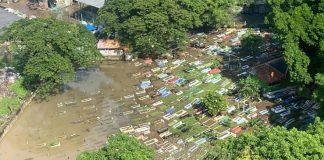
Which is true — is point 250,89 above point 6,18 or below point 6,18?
below

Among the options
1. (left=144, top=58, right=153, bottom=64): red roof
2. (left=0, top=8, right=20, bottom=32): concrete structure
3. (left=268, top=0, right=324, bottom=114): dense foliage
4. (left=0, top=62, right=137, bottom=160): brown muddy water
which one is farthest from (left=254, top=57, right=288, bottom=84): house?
(left=0, top=8, right=20, bottom=32): concrete structure

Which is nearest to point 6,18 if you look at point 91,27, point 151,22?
point 91,27

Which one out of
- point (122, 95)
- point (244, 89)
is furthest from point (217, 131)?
point (122, 95)

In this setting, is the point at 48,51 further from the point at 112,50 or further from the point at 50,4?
the point at 50,4

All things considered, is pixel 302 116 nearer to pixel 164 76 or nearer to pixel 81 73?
pixel 164 76

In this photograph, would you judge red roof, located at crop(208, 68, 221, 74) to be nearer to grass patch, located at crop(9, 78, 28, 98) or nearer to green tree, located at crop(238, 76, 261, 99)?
green tree, located at crop(238, 76, 261, 99)

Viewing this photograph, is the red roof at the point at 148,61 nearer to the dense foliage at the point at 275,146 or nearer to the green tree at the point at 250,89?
the green tree at the point at 250,89
